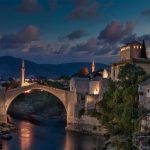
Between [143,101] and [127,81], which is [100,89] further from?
[143,101]

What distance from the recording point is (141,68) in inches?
1720

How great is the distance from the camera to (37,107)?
66312mm

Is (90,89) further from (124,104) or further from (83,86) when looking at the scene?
(124,104)

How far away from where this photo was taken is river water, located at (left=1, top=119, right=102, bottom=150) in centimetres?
3841

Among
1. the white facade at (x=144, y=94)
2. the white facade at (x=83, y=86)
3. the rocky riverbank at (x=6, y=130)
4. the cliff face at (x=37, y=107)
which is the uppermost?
the white facade at (x=83, y=86)

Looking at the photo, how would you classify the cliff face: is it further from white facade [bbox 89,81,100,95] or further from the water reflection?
white facade [bbox 89,81,100,95]

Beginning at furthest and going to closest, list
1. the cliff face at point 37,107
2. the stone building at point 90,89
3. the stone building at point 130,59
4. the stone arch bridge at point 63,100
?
1. the cliff face at point 37,107
2. the stone arch bridge at point 63,100
3. the stone building at point 90,89
4. the stone building at point 130,59

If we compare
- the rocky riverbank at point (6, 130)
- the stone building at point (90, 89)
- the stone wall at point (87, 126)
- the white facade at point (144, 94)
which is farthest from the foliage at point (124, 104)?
the rocky riverbank at point (6, 130)

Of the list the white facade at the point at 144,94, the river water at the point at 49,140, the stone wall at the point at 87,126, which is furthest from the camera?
the stone wall at the point at 87,126

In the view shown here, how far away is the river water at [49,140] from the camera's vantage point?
3841 centimetres

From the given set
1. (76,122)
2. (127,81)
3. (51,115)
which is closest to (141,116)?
(127,81)

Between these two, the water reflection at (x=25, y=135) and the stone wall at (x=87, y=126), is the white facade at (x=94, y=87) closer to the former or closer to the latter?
the stone wall at (x=87, y=126)

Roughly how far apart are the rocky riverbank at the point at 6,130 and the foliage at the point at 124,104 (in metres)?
8.03

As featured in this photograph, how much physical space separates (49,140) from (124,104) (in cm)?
784
